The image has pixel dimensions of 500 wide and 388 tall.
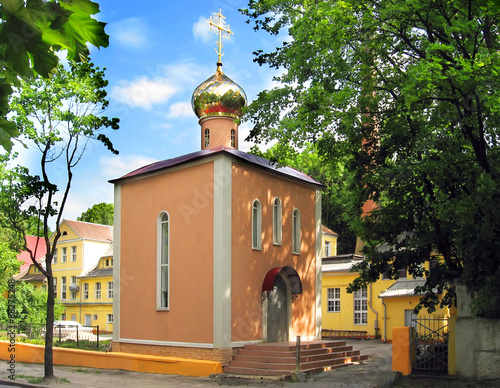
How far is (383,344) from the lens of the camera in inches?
1048

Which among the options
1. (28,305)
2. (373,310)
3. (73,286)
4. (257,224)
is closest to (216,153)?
(257,224)

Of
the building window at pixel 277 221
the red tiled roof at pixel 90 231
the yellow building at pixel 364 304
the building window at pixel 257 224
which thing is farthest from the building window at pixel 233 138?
the red tiled roof at pixel 90 231

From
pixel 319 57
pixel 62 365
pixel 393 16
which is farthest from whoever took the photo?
pixel 62 365

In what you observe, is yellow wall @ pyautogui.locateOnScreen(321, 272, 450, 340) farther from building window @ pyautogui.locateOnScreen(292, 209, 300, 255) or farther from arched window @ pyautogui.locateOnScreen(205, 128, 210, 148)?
arched window @ pyautogui.locateOnScreen(205, 128, 210, 148)

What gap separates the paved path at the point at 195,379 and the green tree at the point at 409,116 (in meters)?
2.78

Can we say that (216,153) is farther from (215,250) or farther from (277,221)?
(277,221)

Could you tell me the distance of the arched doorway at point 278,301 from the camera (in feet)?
63.5

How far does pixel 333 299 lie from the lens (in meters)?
32.8

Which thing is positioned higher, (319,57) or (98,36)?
(319,57)

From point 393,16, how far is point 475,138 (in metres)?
3.55

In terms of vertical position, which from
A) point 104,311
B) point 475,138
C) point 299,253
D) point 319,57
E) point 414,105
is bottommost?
point 104,311

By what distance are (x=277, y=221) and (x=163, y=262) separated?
438cm

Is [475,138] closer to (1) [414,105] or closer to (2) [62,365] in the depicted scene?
(1) [414,105]

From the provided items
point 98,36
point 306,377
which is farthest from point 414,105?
point 98,36
